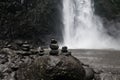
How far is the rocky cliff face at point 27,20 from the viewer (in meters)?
47.5

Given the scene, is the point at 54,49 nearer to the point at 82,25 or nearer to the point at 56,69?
the point at 56,69

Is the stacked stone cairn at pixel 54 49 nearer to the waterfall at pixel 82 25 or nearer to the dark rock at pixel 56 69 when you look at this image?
the dark rock at pixel 56 69

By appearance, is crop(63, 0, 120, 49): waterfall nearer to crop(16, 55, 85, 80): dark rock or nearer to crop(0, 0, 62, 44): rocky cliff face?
crop(0, 0, 62, 44): rocky cliff face

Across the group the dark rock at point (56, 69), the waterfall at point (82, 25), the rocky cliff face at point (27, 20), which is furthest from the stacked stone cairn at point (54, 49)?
the waterfall at point (82, 25)

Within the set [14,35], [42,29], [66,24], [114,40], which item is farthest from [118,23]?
[14,35]

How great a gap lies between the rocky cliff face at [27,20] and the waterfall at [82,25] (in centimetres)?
335

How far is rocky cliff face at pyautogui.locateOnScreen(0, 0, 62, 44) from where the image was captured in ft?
156

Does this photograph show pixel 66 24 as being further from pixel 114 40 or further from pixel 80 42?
pixel 114 40

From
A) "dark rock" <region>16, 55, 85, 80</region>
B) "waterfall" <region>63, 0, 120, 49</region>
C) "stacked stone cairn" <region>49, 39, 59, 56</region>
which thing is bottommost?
"dark rock" <region>16, 55, 85, 80</region>

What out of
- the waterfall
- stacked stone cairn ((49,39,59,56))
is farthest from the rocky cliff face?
stacked stone cairn ((49,39,59,56))

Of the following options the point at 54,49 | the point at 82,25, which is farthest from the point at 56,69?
the point at 82,25

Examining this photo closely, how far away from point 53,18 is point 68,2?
5.57 meters

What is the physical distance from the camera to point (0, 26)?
1866 inches

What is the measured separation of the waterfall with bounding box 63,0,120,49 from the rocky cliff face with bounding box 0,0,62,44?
3353 mm
